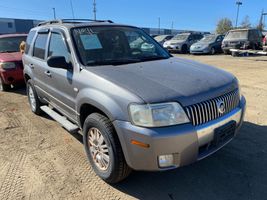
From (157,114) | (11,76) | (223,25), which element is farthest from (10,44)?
(223,25)

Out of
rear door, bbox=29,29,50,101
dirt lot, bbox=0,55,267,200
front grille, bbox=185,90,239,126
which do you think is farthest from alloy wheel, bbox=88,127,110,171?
rear door, bbox=29,29,50,101

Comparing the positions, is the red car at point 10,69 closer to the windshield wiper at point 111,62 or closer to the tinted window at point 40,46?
the tinted window at point 40,46

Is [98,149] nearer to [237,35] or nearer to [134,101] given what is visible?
[134,101]

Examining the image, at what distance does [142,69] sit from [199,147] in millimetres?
1181

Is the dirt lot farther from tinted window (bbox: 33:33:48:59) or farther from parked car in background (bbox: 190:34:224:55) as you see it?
parked car in background (bbox: 190:34:224:55)

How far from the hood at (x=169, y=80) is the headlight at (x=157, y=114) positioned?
60 mm

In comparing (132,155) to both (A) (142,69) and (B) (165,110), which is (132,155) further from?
(A) (142,69)

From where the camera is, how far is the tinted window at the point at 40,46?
468 centimetres

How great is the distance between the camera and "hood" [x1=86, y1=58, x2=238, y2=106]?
265 centimetres

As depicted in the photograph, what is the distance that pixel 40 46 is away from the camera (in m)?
4.90

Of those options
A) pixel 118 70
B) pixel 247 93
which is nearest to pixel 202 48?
pixel 247 93

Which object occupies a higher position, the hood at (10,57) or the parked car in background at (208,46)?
the hood at (10,57)

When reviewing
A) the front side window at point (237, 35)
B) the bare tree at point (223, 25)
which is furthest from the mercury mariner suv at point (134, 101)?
the bare tree at point (223, 25)

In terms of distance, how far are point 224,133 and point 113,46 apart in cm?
193
